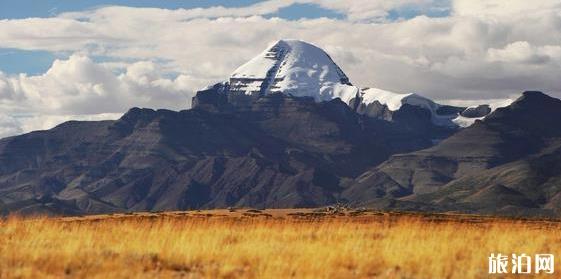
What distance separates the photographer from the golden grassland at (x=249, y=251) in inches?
808

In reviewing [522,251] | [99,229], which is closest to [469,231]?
[522,251]

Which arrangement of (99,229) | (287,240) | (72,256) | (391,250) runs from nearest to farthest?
(72,256) < (391,250) < (287,240) < (99,229)

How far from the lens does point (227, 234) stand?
28.3 m

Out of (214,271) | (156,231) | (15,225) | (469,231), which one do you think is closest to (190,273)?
(214,271)

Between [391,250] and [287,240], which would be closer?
[391,250]

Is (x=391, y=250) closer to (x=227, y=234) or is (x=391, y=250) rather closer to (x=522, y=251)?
(x=522, y=251)

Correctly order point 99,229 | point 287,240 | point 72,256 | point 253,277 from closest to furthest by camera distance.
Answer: point 253,277 → point 72,256 → point 287,240 → point 99,229

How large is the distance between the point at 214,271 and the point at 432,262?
621cm

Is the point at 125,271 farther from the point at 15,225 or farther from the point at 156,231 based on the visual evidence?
the point at 15,225

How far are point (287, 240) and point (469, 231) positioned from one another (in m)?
8.99

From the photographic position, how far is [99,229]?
32.1 meters

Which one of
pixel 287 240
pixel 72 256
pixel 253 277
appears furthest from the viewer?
pixel 287 240

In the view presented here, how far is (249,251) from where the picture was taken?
23.4m

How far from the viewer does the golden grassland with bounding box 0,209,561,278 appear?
20.5 meters
